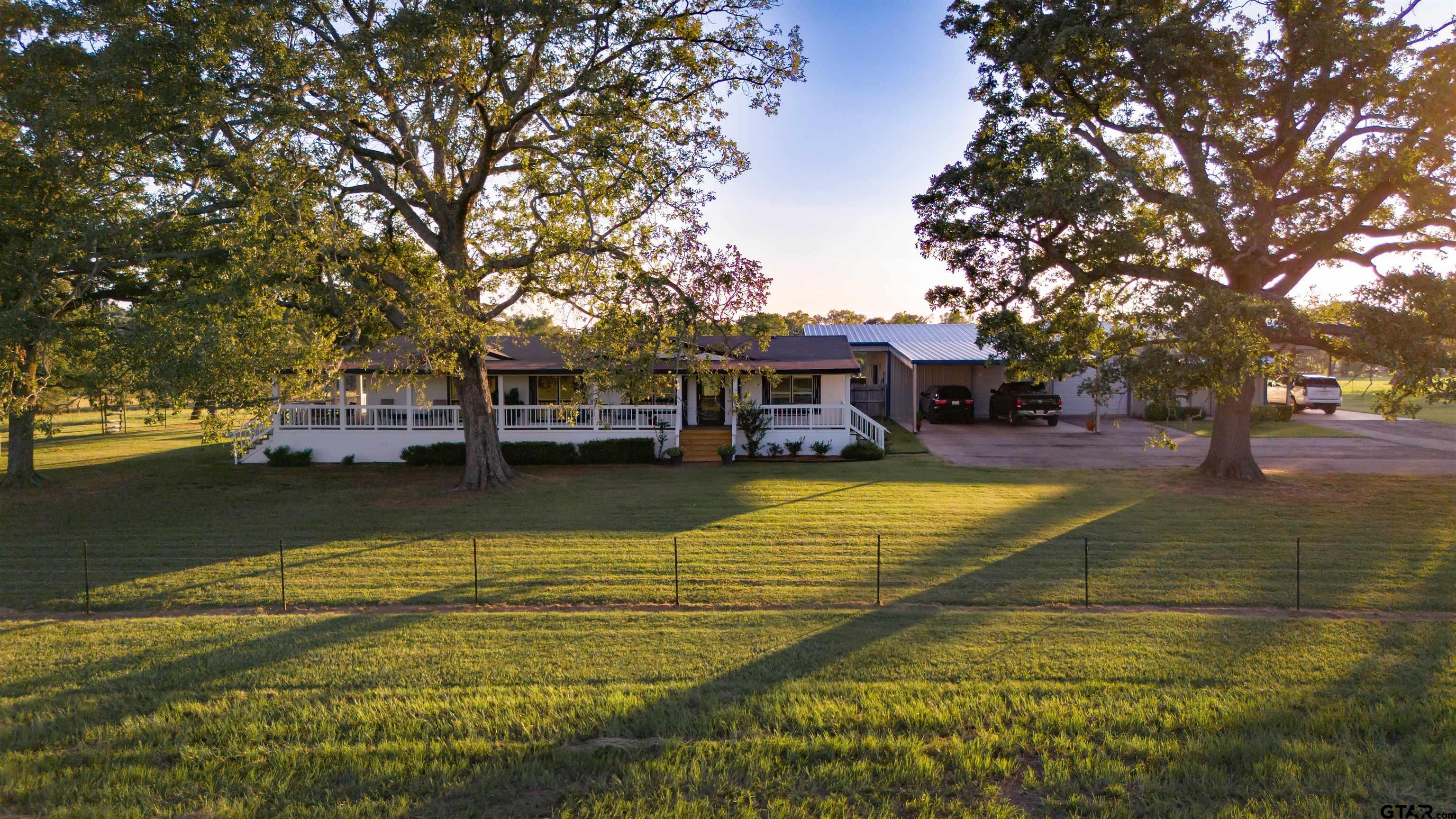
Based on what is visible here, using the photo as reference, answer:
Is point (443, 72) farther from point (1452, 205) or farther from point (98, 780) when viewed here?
point (1452, 205)

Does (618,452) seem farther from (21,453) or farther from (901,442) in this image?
(21,453)

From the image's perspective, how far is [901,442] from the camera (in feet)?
84.7

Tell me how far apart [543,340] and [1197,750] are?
16391 mm

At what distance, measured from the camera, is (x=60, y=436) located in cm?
3622

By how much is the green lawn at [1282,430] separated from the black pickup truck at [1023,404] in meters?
4.57

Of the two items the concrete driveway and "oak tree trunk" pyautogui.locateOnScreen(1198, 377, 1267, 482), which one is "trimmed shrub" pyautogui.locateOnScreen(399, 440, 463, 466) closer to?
the concrete driveway

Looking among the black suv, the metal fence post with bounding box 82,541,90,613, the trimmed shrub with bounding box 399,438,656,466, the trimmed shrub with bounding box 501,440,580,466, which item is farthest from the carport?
the metal fence post with bounding box 82,541,90,613

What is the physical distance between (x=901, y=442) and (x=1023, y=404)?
778 centimetres

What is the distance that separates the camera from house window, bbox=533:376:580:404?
83.9 ft

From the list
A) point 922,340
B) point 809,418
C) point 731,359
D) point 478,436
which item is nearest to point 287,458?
point 478,436

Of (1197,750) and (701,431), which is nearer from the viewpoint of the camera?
(1197,750)

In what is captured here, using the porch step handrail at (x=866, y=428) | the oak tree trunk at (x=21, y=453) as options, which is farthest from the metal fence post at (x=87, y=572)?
the porch step handrail at (x=866, y=428)

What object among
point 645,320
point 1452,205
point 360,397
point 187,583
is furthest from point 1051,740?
point 360,397

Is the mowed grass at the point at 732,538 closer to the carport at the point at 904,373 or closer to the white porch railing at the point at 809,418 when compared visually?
the white porch railing at the point at 809,418
